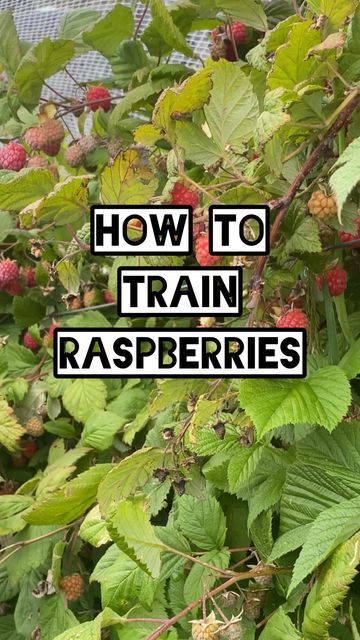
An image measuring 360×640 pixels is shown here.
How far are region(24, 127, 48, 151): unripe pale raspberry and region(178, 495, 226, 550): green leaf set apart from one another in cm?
50

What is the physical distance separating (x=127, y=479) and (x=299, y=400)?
7.7 inches

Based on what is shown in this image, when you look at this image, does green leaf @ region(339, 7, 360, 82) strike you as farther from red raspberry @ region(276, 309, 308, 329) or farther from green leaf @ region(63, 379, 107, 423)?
green leaf @ region(63, 379, 107, 423)

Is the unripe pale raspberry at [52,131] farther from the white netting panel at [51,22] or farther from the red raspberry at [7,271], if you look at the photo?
the white netting panel at [51,22]

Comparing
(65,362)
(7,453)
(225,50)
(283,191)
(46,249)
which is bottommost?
(7,453)

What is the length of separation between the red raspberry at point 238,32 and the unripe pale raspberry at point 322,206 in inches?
14.3

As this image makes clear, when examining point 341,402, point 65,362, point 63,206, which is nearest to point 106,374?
point 65,362

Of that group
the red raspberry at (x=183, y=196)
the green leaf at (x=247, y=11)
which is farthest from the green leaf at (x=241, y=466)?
the green leaf at (x=247, y=11)

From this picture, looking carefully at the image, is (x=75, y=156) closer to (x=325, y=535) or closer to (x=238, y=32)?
(x=238, y=32)

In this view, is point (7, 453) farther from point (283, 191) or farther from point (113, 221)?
point (283, 191)

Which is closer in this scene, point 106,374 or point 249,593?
point 249,593

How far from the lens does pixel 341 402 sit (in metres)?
0.54

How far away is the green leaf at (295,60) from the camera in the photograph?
530mm

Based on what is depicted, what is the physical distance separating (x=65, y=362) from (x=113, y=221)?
23 cm

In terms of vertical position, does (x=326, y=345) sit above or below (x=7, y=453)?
above
